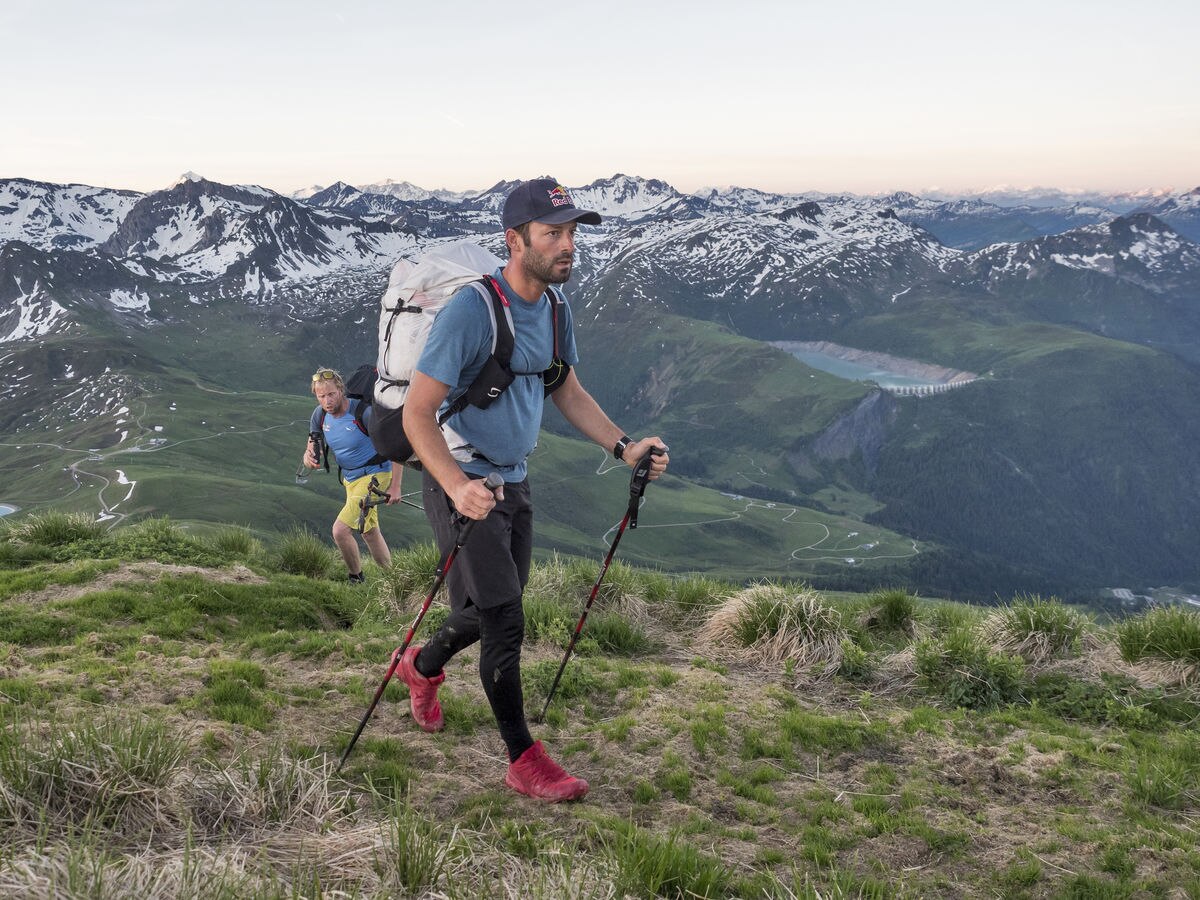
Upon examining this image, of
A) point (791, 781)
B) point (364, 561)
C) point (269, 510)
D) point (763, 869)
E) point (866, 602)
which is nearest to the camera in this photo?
point (763, 869)

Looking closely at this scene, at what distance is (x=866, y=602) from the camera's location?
11.8 meters

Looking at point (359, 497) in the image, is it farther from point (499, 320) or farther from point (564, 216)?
point (564, 216)

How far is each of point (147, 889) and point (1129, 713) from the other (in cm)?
872

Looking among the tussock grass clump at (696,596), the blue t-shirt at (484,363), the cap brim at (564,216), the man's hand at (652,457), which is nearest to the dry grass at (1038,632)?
the tussock grass clump at (696,596)

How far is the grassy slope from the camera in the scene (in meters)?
4.30

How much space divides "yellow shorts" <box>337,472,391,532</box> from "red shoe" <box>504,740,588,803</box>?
321 inches

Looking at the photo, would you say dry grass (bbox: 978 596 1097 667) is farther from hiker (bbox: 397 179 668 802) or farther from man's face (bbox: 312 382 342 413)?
man's face (bbox: 312 382 342 413)

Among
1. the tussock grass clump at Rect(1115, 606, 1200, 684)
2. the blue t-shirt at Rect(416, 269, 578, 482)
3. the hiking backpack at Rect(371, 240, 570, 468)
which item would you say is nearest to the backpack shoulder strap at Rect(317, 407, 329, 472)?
the hiking backpack at Rect(371, 240, 570, 468)

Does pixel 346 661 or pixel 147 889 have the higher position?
pixel 147 889

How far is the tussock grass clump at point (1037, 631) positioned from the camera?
986 centimetres

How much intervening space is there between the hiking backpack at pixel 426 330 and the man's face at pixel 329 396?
763cm

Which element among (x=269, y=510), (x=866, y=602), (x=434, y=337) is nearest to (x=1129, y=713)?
(x=866, y=602)

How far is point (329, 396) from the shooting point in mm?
13594

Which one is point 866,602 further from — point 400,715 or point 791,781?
point 400,715
